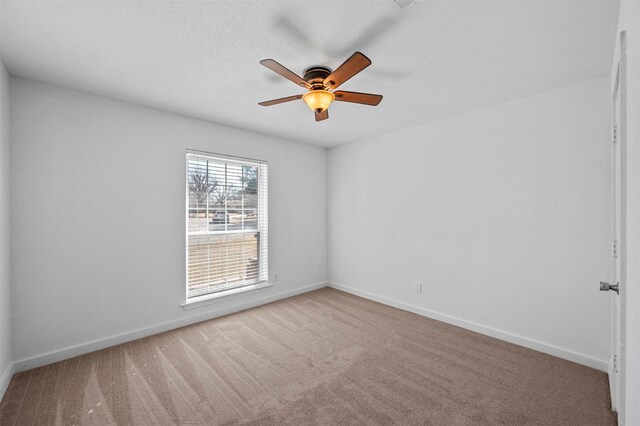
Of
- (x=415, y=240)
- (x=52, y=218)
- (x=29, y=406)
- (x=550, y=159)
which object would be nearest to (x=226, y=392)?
(x=29, y=406)

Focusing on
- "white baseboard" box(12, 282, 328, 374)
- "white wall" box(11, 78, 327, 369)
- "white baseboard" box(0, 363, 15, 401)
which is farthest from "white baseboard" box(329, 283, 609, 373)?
"white baseboard" box(0, 363, 15, 401)

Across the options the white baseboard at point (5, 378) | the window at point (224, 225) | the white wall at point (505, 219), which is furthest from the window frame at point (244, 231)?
the white wall at point (505, 219)

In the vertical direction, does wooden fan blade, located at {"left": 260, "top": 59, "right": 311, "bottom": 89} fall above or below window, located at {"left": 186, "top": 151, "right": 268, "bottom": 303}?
above

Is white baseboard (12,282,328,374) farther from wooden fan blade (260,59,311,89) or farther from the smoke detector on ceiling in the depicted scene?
the smoke detector on ceiling

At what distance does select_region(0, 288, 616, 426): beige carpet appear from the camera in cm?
187

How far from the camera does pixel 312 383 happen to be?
2.22 metres

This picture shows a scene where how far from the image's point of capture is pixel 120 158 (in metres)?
2.87

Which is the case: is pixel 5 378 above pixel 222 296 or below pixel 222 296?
below

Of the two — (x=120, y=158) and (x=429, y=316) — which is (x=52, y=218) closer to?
(x=120, y=158)

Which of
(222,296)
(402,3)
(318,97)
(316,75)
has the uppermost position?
(402,3)

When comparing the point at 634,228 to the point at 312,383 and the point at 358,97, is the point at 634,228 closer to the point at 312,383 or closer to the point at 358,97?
the point at 358,97

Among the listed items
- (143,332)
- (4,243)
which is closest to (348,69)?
(4,243)

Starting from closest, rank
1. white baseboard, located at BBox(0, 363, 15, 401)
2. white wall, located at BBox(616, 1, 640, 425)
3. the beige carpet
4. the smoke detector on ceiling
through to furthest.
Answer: white wall, located at BBox(616, 1, 640, 425) < the smoke detector on ceiling < the beige carpet < white baseboard, located at BBox(0, 363, 15, 401)

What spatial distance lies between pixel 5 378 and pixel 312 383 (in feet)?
7.95
